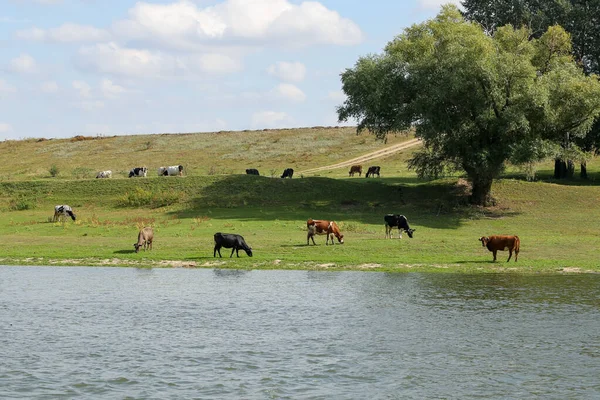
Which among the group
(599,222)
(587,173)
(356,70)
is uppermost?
(356,70)

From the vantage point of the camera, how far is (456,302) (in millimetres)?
26391

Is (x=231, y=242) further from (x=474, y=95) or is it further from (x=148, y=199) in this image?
(x=474, y=95)

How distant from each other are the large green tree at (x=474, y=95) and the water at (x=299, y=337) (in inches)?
953

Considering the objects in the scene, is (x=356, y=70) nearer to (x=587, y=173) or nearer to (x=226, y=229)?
(x=226, y=229)

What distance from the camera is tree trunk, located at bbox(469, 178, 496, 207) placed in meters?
57.7

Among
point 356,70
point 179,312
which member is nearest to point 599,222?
point 356,70

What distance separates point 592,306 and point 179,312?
44.6 feet

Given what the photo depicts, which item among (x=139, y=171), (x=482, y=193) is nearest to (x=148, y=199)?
(x=139, y=171)

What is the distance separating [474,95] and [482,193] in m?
7.67

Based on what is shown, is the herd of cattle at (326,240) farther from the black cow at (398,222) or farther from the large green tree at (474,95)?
the large green tree at (474,95)

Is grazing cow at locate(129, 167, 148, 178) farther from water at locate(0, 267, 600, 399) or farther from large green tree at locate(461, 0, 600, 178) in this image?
water at locate(0, 267, 600, 399)

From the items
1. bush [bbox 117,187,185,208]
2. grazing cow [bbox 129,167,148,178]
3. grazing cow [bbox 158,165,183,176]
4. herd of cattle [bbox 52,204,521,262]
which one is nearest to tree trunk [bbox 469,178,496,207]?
herd of cattle [bbox 52,204,521,262]

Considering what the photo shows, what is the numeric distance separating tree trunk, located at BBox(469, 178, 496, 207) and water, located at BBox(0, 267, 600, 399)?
84.6ft

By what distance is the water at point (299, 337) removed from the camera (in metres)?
17.0
